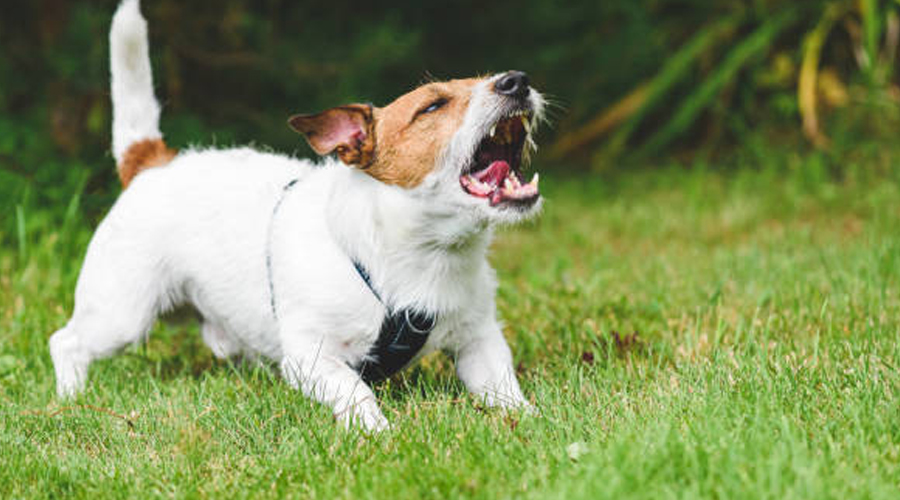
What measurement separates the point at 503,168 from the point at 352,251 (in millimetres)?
571

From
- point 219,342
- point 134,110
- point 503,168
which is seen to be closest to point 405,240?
point 503,168

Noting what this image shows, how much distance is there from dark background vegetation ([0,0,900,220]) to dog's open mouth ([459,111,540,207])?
2.53 m

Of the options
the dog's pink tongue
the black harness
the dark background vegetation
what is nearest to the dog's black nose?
the dog's pink tongue

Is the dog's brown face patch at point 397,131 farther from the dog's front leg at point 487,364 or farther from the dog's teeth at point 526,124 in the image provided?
the dog's front leg at point 487,364

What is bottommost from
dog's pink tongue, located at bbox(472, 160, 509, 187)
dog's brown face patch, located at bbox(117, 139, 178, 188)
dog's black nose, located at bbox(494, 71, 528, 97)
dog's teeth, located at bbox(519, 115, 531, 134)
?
dog's brown face patch, located at bbox(117, 139, 178, 188)

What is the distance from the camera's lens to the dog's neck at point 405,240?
311cm

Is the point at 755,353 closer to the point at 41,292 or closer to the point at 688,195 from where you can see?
the point at 41,292

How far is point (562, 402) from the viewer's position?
288 centimetres

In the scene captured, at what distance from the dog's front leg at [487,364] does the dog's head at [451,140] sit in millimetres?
492

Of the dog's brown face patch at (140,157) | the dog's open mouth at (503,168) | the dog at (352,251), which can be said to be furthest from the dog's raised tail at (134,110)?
the dog's open mouth at (503,168)

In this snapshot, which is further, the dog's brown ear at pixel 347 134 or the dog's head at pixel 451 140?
the dog's brown ear at pixel 347 134

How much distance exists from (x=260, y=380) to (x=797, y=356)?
186 centimetres

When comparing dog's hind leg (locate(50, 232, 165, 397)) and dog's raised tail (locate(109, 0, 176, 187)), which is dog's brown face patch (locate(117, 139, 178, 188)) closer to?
dog's raised tail (locate(109, 0, 176, 187))

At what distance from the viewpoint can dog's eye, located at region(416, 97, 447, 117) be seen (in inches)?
126
